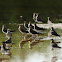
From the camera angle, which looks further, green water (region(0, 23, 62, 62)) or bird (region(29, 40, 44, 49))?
bird (region(29, 40, 44, 49))

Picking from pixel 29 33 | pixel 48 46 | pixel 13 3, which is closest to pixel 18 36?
pixel 29 33

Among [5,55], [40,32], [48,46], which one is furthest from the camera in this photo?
[40,32]

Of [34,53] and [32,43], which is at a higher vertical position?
[32,43]

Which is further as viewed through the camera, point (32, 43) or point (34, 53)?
point (32, 43)

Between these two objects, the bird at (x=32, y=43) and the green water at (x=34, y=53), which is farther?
the bird at (x=32, y=43)

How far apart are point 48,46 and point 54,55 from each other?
1579mm

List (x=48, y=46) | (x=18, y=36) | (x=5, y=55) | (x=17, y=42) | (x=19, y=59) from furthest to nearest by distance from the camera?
(x=18, y=36) → (x=17, y=42) → (x=48, y=46) → (x=5, y=55) → (x=19, y=59)

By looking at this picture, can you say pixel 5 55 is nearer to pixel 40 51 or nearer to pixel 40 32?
pixel 40 51

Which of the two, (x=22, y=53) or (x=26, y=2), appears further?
(x=26, y=2)

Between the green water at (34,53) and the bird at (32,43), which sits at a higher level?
the bird at (32,43)

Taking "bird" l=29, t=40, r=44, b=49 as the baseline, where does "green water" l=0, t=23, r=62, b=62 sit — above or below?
below

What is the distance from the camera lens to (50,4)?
3391cm

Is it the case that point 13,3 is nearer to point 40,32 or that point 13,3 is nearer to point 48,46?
point 40,32

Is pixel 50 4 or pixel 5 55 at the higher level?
pixel 50 4
